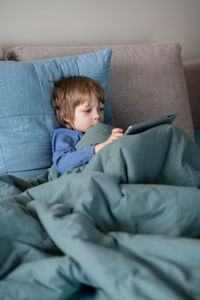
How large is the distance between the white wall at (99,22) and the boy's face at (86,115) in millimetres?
655

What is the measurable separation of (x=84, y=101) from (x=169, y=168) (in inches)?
23.4

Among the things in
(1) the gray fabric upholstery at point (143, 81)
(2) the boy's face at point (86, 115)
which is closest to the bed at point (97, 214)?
(2) the boy's face at point (86, 115)

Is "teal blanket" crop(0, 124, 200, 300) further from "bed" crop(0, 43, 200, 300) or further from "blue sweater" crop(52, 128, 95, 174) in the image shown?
"blue sweater" crop(52, 128, 95, 174)

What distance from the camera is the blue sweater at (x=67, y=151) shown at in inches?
46.9

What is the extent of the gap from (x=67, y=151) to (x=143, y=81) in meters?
0.72

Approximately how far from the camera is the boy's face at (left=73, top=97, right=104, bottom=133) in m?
1.39

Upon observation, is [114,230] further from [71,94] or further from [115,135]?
[71,94]

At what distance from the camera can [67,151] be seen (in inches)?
50.1

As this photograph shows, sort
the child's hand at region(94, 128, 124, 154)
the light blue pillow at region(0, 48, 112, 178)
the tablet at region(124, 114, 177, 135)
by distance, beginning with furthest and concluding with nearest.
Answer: the light blue pillow at region(0, 48, 112, 178) → the child's hand at region(94, 128, 124, 154) → the tablet at region(124, 114, 177, 135)

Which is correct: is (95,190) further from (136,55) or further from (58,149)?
(136,55)

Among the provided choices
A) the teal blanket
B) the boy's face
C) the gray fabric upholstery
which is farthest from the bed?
the gray fabric upholstery

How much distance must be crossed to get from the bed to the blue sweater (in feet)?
0.14

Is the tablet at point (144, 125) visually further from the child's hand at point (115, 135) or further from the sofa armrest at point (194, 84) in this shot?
the sofa armrest at point (194, 84)

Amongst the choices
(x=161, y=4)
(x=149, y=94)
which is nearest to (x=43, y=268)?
(x=149, y=94)
